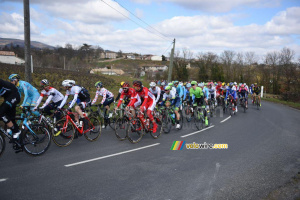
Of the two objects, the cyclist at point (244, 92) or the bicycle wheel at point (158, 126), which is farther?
the cyclist at point (244, 92)

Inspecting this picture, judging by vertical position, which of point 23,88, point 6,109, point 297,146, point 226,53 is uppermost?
point 226,53

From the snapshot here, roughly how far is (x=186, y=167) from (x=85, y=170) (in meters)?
2.42

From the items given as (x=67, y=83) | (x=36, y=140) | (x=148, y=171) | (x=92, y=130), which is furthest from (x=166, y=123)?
(x=36, y=140)

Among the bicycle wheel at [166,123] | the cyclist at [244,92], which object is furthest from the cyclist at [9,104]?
the cyclist at [244,92]

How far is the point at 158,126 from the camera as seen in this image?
30.3ft

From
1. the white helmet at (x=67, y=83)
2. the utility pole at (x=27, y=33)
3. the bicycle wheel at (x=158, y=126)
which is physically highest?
the utility pole at (x=27, y=33)

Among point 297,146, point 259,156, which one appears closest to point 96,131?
point 259,156

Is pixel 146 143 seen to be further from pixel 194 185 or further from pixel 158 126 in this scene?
pixel 194 185

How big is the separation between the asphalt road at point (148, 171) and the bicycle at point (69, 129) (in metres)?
0.25

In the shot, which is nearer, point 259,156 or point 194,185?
point 194,185

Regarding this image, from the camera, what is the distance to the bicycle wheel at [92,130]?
26.3 ft

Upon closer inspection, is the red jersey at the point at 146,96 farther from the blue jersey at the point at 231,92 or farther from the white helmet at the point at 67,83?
the blue jersey at the point at 231,92

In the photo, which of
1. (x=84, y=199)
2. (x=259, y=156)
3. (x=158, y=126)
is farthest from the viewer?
(x=158, y=126)

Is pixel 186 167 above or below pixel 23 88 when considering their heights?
below
